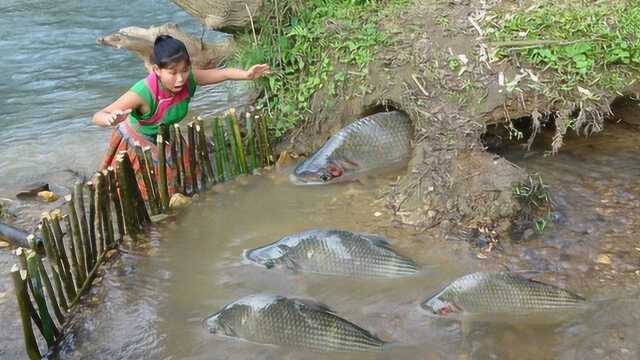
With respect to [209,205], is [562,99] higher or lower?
higher

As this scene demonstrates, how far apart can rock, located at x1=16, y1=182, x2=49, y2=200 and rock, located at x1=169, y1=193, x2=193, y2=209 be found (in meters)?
1.45

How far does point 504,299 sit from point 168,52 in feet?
9.75

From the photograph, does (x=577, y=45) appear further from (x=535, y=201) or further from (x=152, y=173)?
(x=152, y=173)

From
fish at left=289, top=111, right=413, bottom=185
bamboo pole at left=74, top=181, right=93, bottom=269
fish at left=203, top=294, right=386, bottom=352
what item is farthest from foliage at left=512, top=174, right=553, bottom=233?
bamboo pole at left=74, top=181, right=93, bottom=269

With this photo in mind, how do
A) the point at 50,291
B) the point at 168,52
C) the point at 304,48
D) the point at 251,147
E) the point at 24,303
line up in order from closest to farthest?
the point at 24,303
the point at 50,291
the point at 168,52
the point at 251,147
the point at 304,48

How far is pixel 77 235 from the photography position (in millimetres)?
4531

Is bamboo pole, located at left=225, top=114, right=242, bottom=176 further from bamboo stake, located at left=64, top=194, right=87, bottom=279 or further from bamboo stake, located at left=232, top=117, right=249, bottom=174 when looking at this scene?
bamboo stake, located at left=64, top=194, right=87, bottom=279

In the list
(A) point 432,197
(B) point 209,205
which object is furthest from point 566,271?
(B) point 209,205

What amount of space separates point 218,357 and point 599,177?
10.9ft

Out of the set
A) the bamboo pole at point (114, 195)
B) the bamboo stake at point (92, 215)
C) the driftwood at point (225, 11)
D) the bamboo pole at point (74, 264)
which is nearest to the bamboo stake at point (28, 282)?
the bamboo pole at point (74, 264)

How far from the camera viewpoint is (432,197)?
16.8 ft

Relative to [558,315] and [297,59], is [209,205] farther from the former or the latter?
[558,315]

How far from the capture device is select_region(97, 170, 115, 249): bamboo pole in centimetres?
477

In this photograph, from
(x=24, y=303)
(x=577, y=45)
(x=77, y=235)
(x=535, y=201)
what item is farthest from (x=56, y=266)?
(x=577, y=45)
